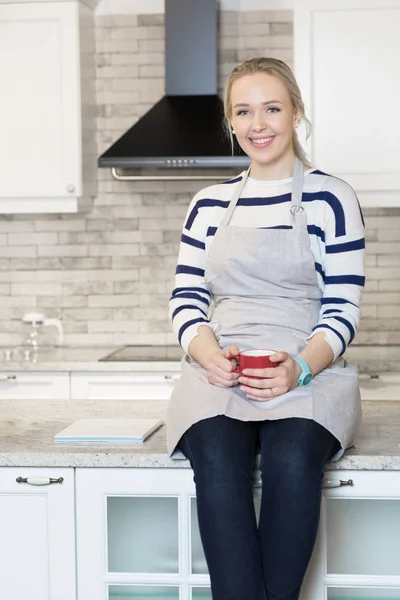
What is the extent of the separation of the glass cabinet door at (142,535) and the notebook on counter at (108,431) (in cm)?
13

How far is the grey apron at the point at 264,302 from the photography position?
6.31 ft

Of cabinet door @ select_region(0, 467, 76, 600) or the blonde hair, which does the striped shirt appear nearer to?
the blonde hair

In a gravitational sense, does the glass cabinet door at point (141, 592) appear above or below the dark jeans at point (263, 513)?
Result: below

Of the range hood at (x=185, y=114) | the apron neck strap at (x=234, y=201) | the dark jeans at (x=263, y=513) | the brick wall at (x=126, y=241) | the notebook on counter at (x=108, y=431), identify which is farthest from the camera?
the brick wall at (x=126, y=241)

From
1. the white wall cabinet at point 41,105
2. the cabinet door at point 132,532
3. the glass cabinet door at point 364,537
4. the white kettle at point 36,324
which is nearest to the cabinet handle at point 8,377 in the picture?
the white kettle at point 36,324

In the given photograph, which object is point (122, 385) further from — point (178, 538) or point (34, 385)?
point (178, 538)

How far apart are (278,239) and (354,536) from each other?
67cm

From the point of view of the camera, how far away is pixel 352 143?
374cm

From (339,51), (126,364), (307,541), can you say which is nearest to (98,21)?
(339,51)

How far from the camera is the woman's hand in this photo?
190 centimetres

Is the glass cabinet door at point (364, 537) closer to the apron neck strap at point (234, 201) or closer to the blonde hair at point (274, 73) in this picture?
the apron neck strap at point (234, 201)

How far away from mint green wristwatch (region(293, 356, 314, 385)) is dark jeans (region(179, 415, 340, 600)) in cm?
13

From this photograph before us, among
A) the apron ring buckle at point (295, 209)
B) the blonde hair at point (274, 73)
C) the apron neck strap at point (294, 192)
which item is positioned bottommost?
the apron ring buckle at point (295, 209)

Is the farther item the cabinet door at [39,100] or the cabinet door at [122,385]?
the cabinet door at [39,100]
